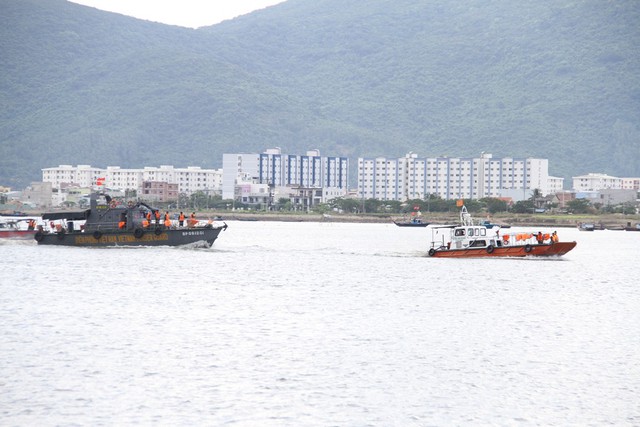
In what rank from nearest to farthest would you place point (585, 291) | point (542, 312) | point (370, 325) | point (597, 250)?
point (370, 325) < point (542, 312) < point (585, 291) < point (597, 250)

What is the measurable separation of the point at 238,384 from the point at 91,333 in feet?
30.7

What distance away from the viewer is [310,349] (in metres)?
30.5

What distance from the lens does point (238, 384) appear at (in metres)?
25.0

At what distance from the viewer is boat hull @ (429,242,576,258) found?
69625 mm

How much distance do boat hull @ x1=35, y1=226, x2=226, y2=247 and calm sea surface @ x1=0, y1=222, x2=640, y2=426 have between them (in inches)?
435

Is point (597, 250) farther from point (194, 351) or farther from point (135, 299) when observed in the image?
point (194, 351)

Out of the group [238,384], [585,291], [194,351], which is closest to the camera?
[238,384]

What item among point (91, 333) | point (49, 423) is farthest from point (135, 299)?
point (49, 423)

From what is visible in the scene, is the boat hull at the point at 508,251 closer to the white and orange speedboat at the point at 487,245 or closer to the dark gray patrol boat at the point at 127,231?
the white and orange speedboat at the point at 487,245

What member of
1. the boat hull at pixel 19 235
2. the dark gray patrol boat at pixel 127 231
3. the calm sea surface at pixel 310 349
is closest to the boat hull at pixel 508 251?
the calm sea surface at pixel 310 349

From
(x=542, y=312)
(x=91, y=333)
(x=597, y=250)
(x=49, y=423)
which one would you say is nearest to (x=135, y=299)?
(x=91, y=333)

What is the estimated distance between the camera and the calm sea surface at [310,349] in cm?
2288

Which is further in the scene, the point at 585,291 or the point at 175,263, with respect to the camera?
the point at 175,263

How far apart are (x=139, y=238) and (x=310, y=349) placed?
135 ft
